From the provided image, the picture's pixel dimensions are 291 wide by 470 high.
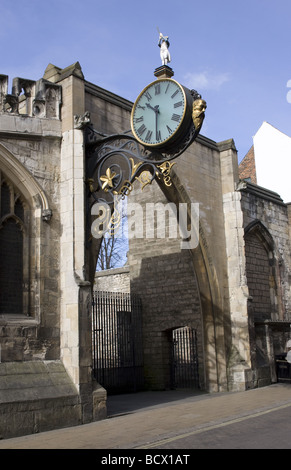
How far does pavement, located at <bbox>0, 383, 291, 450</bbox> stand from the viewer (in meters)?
7.15

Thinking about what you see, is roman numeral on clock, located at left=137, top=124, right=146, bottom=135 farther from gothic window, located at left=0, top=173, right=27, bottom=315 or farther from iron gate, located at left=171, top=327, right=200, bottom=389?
iron gate, located at left=171, top=327, right=200, bottom=389

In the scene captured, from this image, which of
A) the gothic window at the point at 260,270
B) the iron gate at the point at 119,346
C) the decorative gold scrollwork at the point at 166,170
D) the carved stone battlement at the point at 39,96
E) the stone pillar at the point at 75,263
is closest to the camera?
the decorative gold scrollwork at the point at 166,170

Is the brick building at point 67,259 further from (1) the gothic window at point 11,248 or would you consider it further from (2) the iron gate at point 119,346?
(2) the iron gate at point 119,346

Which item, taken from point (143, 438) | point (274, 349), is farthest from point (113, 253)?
point (143, 438)

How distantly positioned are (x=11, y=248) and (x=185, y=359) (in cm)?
1108

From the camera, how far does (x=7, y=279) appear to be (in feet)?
30.1

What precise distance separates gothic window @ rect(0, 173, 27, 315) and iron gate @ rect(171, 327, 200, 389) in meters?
9.16

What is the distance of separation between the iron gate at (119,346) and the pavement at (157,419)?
5.90ft

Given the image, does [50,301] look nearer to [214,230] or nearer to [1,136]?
[1,136]

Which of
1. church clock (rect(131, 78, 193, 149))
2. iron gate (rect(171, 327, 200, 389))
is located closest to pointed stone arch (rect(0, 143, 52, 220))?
church clock (rect(131, 78, 193, 149))

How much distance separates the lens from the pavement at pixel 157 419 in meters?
7.15

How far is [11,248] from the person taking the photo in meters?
9.33

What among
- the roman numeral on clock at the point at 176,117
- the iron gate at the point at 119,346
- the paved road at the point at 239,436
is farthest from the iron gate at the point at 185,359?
the roman numeral on clock at the point at 176,117

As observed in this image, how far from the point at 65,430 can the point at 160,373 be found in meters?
8.82
